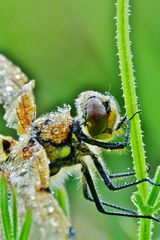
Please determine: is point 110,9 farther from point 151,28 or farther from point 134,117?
point 134,117

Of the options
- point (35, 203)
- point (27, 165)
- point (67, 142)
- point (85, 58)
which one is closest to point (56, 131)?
point (67, 142)

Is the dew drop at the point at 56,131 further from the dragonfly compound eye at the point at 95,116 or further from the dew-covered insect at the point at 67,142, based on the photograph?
A: the dragonfly compound eye at the point at 95,116

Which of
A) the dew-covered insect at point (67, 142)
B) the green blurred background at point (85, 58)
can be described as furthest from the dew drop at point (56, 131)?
the green blurred background at point (85, 58)

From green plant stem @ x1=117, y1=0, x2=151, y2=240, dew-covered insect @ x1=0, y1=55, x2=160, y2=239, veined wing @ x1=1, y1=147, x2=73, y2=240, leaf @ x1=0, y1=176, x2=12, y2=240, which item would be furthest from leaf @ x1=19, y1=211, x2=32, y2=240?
green plant stem @ x1=117, y1=0, x2=151, y2=240

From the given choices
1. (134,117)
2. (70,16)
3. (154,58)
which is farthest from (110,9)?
(134,117)

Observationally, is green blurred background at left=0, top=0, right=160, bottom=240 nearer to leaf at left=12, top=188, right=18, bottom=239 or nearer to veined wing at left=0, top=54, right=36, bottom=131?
veined wing at left=0, top=54, right=36, bottom=131

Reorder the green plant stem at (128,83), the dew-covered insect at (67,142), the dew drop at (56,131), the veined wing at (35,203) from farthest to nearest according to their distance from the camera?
the dew drop at (56,131), the dew-covered insect at (67,142), the green plant stem at (128,83), the veined wing at (35,203)
